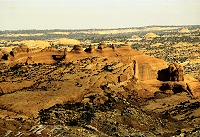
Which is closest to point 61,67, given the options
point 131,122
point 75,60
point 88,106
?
point 75,60

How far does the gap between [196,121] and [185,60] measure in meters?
87.4

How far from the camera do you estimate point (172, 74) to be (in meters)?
63.2

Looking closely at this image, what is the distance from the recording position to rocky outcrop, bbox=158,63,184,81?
62562 mm

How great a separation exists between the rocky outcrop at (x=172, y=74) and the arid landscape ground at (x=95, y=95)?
0.51 feet

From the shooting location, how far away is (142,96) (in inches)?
2366

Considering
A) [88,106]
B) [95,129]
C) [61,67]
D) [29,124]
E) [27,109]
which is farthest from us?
[61,67]

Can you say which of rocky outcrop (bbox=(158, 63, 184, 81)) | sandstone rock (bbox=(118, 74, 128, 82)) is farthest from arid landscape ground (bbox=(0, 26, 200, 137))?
rocky outcrop (bbox=(158, 63, 184, 81))

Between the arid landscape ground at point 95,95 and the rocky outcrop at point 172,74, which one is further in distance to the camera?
the rocky outcrop at point 172,74

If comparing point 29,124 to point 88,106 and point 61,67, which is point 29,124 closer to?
point 88,106

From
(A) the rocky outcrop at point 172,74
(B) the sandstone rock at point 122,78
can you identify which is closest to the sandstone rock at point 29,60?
(B) the sandstone rock at point 122,78

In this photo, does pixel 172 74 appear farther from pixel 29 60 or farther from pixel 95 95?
pixel 29 60

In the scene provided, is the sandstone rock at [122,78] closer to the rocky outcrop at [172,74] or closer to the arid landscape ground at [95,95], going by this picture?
the arid landscape ground at [95,95]

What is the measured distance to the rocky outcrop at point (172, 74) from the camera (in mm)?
62562

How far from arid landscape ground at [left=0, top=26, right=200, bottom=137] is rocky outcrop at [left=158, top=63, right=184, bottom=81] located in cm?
15
